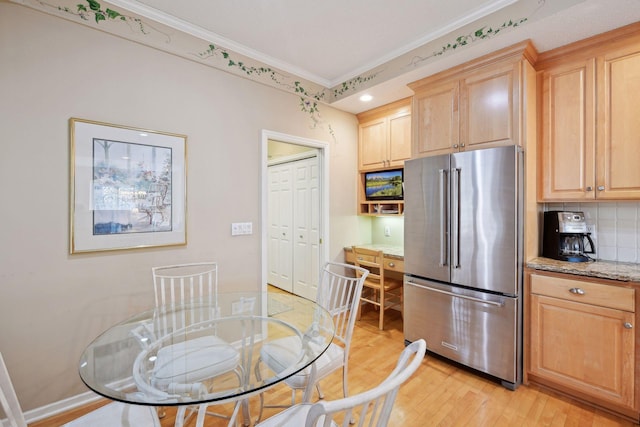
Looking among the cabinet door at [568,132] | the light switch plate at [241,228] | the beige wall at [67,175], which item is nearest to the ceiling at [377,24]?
the cabinet door at [568,132]

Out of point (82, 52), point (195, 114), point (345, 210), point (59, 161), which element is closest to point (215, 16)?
point (195, 114)

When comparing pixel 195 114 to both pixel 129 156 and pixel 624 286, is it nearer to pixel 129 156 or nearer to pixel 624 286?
pixel 129 156

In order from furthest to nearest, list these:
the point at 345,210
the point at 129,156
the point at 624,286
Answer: the point at 345,210
the point at 129,156
the point at 624,286

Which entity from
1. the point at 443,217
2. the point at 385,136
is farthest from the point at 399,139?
the point at 443,217

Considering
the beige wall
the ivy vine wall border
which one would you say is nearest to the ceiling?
the ivy vine wall border

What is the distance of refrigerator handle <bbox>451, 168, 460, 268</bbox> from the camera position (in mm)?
2375

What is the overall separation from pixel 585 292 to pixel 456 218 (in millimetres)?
926

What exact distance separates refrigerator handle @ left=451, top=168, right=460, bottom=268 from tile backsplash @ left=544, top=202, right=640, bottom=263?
3.41 feet

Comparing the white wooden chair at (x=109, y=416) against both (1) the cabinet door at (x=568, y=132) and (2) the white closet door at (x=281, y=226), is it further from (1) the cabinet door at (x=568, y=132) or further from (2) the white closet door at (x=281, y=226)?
(2) the white closet door at (x=281, y=226)

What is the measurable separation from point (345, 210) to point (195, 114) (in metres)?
2.05

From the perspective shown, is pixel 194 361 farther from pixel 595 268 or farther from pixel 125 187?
pixel 595 268

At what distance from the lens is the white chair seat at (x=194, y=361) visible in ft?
4.27

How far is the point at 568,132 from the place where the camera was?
7.28ft

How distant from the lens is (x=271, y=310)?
203cm
